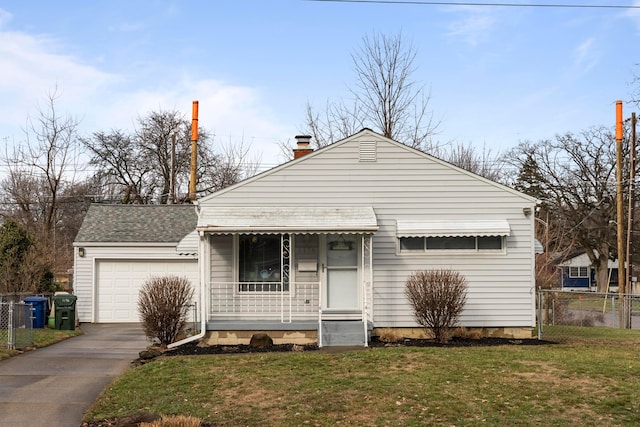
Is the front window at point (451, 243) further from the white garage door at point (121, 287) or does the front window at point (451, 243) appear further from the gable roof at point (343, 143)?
the white garage door at point (121, 287)

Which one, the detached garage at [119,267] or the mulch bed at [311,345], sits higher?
the detached garage at [119,267]

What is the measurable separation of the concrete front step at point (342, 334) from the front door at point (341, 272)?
878 millimetres

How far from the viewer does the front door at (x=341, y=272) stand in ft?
50.8

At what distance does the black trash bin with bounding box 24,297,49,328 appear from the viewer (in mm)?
19256

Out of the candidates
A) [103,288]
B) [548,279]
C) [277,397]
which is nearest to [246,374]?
[277,397]

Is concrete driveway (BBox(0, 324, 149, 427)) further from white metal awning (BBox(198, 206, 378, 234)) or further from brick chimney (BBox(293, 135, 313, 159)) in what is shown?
brick chimney (BBox(293, 135, 313, 159))

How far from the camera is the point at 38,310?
64.0 ft

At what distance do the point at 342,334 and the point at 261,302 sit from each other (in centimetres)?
217

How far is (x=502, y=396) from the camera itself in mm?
9602

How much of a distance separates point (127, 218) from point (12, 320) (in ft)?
31.4

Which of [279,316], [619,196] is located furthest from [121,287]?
[619,196]

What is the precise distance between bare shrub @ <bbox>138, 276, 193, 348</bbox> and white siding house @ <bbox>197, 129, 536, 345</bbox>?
104cm

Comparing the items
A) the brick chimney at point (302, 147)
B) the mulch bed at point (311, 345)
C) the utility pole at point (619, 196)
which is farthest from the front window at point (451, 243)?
the utility pole at point (619, 196)

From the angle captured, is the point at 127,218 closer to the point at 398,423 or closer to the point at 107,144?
the point at 398,423
